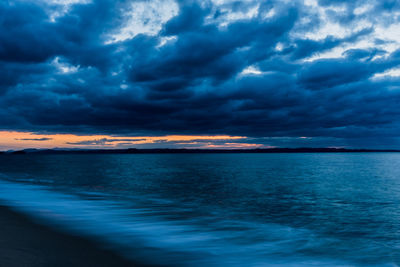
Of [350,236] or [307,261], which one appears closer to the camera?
[307,261]

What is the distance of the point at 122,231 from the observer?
10.1 metres

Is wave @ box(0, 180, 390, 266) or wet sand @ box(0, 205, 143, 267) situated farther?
wave @ box(0, 180, 390, 266)

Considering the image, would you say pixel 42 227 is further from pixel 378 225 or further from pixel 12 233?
pixel 378 225

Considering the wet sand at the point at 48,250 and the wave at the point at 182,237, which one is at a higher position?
the wet sand at the point at 48,250

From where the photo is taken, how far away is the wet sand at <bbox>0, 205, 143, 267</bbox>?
19.4ft

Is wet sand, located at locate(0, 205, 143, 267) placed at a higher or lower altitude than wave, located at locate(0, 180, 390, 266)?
higher

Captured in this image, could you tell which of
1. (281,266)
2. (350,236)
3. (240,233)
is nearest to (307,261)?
(281,266)

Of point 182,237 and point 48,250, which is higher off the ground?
point 48,250

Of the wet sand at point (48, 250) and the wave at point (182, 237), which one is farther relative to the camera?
the wave at point (182, 237)

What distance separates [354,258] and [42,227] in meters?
9.15

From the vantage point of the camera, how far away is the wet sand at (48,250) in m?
5.91

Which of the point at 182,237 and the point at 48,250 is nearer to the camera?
the point at 48,250

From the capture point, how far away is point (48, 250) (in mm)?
6719

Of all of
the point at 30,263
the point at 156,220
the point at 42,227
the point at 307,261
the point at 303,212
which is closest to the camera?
the point at 30,263
